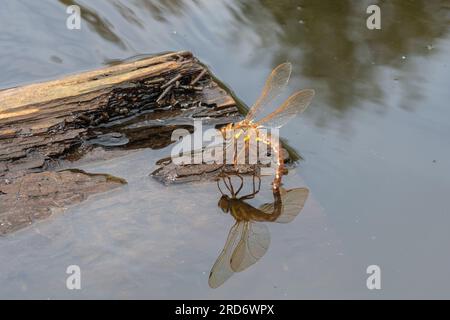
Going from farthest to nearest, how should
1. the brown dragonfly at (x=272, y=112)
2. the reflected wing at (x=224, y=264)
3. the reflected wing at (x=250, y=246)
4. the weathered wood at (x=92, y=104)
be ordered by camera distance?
the brown dragonfly at (x=272, y=112) → the weathered wood at (x=92, y=104) → the reflected wing at (x=250, y=246) → the reflected wing at (x=224, y=264)

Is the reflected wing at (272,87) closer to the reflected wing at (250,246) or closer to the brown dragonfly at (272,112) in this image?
the brown dragonfly at (272,112)

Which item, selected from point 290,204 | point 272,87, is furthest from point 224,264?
point 272,87

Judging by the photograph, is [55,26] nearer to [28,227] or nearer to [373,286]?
[28,227]

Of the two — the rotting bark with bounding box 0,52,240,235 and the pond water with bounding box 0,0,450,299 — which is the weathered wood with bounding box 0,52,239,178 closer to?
the rotting bark with bounding box 0,52,240,235

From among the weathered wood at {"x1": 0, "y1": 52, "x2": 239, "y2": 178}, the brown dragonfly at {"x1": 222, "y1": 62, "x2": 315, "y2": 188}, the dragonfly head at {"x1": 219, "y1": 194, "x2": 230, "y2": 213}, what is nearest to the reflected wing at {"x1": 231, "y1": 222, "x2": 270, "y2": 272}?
the dragonfly head at {"x1": 219, "y1": 194, "x2": 230, "y2": 213}

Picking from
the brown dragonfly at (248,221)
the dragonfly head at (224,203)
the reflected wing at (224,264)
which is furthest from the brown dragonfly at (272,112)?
the reflected wing at (224,264)

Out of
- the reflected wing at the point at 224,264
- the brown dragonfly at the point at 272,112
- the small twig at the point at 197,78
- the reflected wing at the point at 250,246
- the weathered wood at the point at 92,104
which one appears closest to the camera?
the reflected wing at the point at 224,264

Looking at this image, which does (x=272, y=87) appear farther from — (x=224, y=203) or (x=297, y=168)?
(x=224, y=203)
